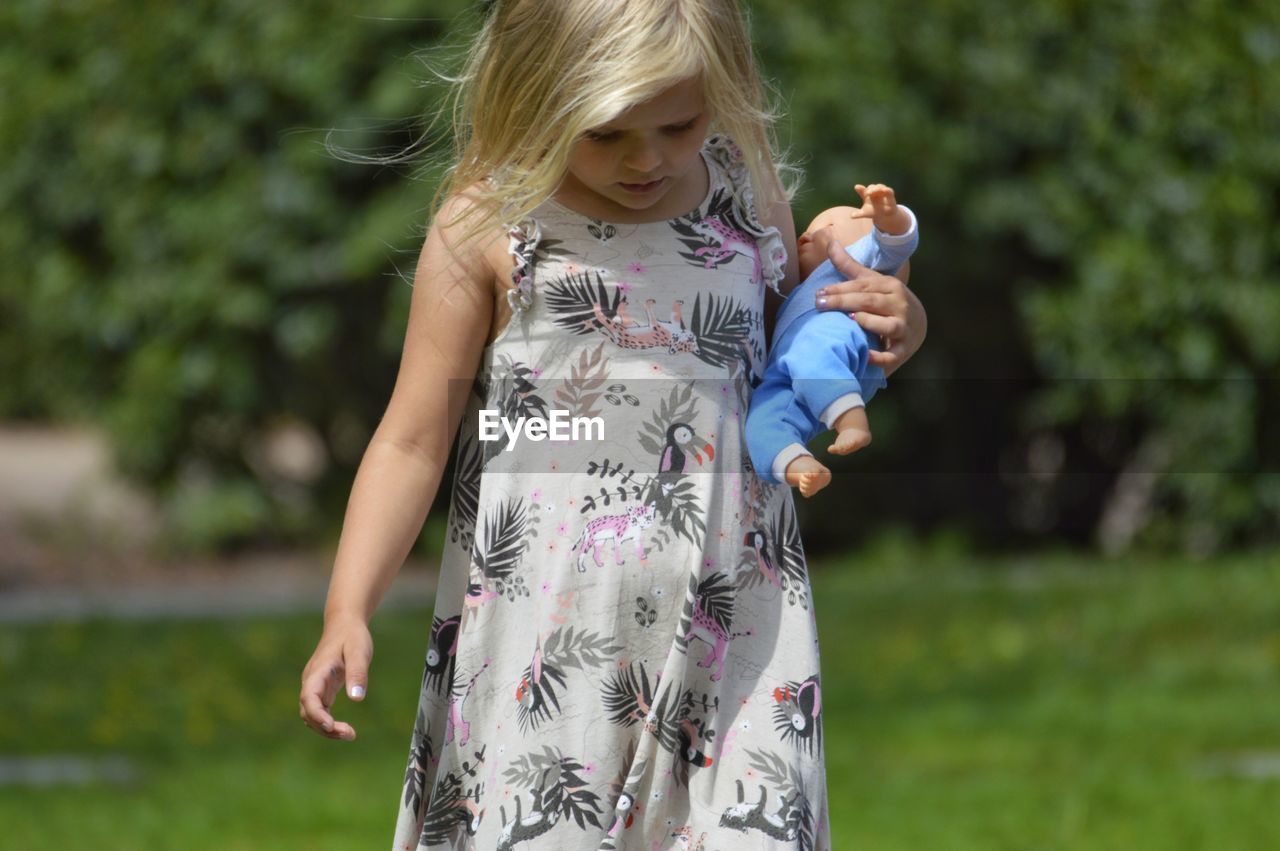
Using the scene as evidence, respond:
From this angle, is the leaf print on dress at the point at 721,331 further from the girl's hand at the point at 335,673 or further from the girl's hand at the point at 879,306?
the girl's hand at the point at 335,673

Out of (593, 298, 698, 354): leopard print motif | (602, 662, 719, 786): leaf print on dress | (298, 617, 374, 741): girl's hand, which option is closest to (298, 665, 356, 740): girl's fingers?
(298, 617, 374, 741): girl's hand

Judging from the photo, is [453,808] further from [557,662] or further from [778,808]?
[778,808]

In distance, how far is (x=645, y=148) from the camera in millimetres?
2059

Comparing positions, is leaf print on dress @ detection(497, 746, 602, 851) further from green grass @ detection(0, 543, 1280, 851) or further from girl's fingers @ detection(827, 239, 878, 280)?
green grass @ detection(0, 543, 1280, 851)

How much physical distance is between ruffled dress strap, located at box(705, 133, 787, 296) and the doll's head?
2.7 inches

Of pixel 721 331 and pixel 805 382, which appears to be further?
pixel 721 331

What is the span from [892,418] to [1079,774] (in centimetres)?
362

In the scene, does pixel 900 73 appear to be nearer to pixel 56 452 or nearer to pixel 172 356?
pixel 172 356

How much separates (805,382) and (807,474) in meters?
0.13

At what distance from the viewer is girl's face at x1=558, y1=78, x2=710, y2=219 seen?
204cm

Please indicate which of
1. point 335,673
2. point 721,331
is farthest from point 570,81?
point 335,673

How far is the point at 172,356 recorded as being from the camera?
8.38 m

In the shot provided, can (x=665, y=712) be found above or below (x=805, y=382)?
below

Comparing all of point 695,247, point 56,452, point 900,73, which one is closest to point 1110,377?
point 900,73
